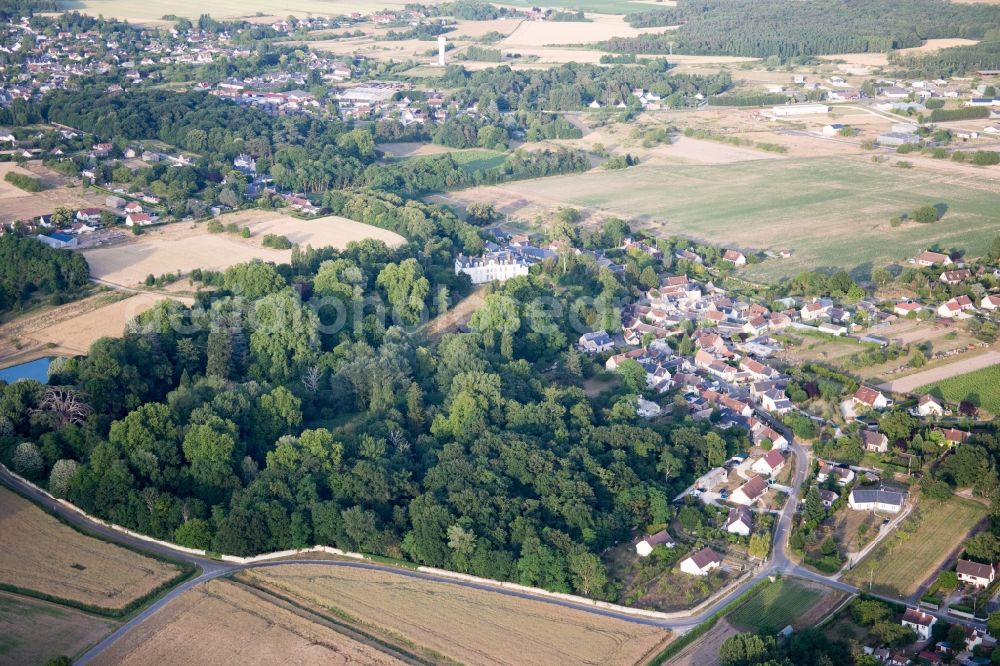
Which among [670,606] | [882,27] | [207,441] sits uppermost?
[882,27]

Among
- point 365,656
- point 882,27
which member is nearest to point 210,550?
point 365,656

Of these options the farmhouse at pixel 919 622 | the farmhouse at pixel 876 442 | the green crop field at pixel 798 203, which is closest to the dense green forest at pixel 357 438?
the farmhouse at pixel 876 442

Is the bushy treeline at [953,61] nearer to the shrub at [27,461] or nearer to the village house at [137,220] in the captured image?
the village house at [137,220]

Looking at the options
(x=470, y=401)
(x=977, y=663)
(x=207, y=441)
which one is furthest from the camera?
(x=470, y=401)

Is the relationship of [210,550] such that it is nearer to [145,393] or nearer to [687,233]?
[145,393]

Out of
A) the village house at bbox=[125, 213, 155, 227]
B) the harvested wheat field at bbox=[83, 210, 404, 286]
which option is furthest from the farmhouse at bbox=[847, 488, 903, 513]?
the village house at bbox=[125, 213, 155, 227]

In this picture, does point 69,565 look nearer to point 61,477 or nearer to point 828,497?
point 61,477
